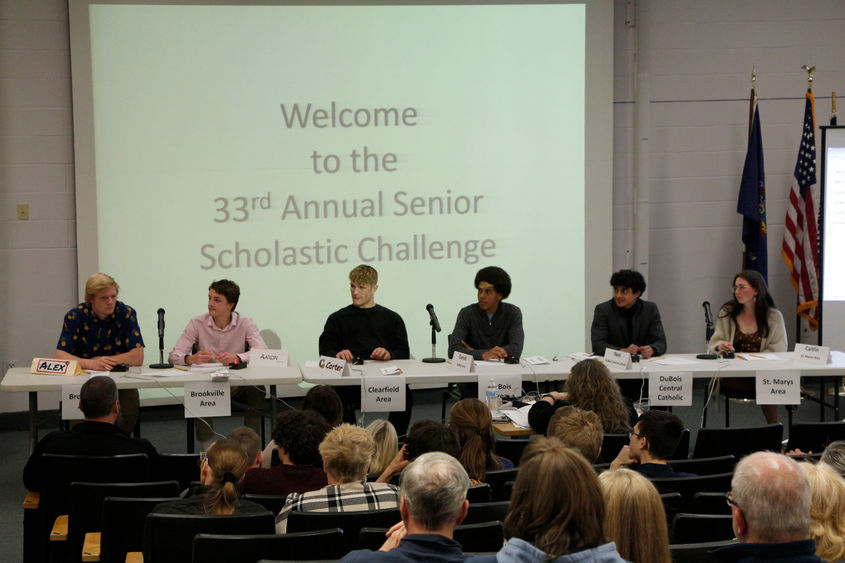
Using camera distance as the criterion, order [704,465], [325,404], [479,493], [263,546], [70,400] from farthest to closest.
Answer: [70,400] → [325,404] → [704,465] → [479,493] → [263,546]

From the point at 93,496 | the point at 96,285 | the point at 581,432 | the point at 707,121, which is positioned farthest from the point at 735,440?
the point at 707,121

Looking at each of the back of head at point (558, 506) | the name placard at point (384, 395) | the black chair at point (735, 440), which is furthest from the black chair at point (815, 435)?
the back of head at point (558, 506)

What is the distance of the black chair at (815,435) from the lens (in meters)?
4.29

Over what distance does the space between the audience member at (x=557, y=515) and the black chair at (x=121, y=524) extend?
1392 millimetres

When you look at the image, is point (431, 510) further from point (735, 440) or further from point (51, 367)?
point (51, 367)

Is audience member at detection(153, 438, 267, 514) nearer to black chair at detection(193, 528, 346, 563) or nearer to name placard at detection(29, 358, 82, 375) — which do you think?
black chair at detection(193, 528, 346, 563)

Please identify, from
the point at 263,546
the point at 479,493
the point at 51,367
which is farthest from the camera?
the point at 51,367

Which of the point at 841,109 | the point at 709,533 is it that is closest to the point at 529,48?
the point at 841,109

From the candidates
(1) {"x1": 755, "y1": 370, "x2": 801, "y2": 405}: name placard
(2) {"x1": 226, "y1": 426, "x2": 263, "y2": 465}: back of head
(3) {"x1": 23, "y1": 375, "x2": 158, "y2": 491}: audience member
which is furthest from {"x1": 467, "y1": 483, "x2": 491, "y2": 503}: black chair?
(1) {"x1": 755, "y1": 370, "x2": 801, "y2": 405}: name placard

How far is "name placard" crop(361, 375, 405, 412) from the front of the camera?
505cm

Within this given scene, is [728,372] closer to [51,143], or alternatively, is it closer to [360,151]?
[360,151]

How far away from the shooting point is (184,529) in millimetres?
2697

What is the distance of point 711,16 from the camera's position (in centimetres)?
755

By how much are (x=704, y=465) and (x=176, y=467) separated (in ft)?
6.67
